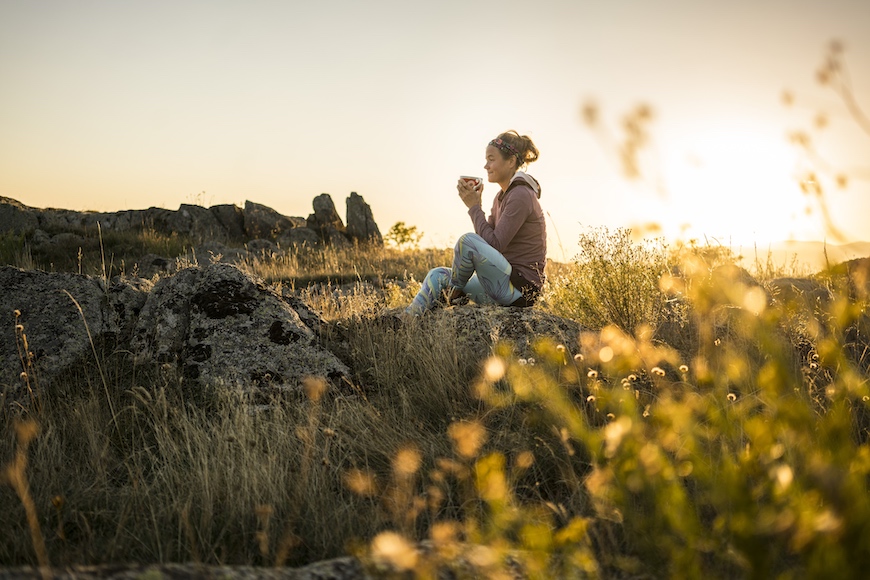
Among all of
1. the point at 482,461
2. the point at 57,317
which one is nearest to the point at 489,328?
the point at 57,317

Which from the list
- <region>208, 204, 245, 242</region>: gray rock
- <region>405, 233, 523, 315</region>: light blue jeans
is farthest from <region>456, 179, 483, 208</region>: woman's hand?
<region>208, 204, 245, 242</region>: gray rock

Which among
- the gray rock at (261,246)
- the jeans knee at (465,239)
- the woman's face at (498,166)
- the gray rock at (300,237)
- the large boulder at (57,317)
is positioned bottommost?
the large boulder at (57,317)

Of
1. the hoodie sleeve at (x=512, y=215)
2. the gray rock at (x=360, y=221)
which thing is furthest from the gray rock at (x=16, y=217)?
the hoodie sleeve at (x=512, y=215)

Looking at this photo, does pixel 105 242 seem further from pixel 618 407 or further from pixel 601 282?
pixel 618 407

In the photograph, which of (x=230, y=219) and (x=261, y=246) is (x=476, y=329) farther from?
(x=230, y=219)

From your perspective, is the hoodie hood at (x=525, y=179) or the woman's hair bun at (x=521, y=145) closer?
the hoodie hood at (x=525, y=179)

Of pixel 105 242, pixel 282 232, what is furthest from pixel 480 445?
pixel 282 232

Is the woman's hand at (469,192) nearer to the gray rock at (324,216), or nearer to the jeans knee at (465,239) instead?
the jeans knee at (465,239)

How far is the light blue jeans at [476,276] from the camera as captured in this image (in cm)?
550

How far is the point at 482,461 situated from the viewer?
1389 mm

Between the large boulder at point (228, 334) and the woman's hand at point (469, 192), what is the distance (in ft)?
7.61

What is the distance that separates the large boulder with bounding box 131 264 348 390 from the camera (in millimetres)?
3797

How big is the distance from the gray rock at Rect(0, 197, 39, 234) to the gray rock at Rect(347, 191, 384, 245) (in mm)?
9945

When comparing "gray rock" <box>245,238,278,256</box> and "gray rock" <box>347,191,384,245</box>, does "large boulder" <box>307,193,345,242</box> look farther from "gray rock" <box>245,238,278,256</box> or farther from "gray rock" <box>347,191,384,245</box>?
"gray rock" <box>245,238,278,256</box>
